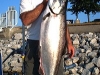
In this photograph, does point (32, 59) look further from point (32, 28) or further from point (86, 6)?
point (86, 6)

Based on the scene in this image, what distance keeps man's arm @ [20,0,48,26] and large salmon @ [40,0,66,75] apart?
0.24 m

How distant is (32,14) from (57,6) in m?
0.43

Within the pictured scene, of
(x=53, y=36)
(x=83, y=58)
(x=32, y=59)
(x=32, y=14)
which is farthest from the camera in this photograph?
(x=83, y=58)

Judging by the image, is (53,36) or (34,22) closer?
(53,36)

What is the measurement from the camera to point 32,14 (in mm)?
3945

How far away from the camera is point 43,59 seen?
12.3 feet

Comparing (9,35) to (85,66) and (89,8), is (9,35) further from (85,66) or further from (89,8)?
(89,8)

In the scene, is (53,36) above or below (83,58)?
above

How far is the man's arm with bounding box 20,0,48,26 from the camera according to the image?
390 cm

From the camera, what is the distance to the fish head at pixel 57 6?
362 cm

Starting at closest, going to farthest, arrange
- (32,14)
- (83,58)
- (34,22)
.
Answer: (32,14) < (34,22) < (83,58)

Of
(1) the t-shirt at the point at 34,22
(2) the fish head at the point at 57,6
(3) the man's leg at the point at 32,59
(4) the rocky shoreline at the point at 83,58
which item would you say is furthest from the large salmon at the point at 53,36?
(4) the rocky shoreline at the point at 83,58

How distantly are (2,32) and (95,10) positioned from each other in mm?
19169

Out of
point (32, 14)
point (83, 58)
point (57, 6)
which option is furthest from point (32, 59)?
point (83, 58)
